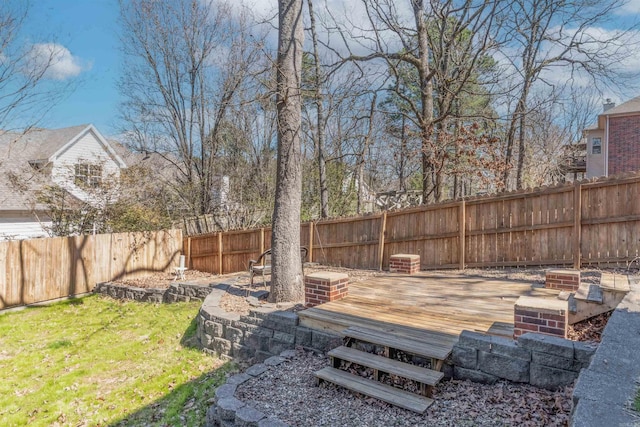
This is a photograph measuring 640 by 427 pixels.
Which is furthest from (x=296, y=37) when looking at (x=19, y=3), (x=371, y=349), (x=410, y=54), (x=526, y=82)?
(x=526, y=82)

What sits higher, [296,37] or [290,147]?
[296,37]

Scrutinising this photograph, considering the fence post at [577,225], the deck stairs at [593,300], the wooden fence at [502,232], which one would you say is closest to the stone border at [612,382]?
the deck stairs at [593,300]

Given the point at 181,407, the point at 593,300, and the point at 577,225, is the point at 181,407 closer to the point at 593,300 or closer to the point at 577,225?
the point at 593,300

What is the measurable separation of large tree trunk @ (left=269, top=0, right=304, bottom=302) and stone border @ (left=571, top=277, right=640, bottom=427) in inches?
151

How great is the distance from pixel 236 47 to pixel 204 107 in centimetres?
279

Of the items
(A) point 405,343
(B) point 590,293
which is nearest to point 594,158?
(B) point 590,293

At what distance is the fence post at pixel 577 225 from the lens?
638 cm

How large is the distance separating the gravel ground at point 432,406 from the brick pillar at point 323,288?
1.43 m

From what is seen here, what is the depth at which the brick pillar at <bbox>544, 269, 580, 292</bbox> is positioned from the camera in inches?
193

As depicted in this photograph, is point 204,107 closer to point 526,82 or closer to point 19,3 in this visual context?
point 19,3

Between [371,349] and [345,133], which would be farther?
[345,133]

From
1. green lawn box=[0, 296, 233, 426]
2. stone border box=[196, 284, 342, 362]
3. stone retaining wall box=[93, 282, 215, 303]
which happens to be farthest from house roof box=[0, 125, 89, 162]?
stone border box=[196, 284, 342, 362]

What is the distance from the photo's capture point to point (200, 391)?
14.6 ft

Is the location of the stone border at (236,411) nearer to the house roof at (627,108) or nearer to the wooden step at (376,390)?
the wooden step at (376,390)
